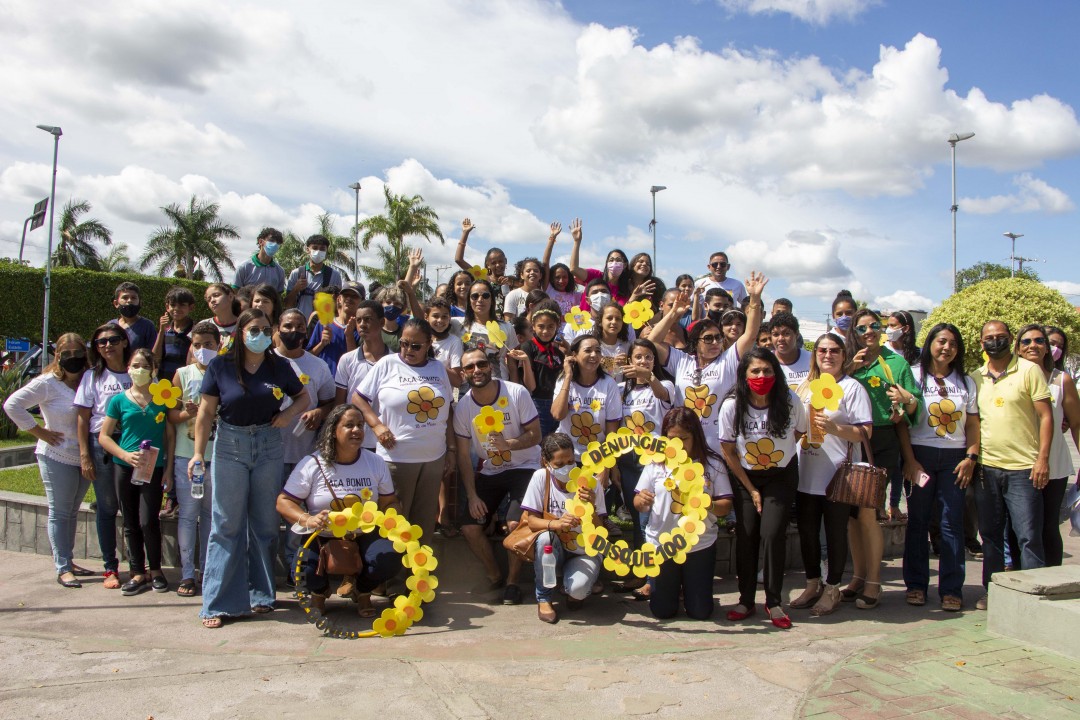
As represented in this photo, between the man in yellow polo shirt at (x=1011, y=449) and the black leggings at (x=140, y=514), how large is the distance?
6.03 metres

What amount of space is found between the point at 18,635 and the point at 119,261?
51415 millimetres

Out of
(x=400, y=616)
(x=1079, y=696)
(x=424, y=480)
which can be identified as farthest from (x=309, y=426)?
(x=1079, y=696)

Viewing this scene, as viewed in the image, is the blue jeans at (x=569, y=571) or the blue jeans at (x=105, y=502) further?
the blue jeans at (x=105, y=502)

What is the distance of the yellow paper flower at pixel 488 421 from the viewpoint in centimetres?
577

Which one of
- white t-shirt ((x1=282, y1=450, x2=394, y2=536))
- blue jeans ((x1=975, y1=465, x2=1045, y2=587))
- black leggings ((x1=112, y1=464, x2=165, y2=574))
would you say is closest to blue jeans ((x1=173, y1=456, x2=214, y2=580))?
black leggings ((x1=112, y1=464, x2=165, y2=574))

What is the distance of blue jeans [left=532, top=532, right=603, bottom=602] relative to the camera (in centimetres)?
534

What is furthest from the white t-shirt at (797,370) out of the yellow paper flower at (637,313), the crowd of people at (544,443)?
the yellow paper flower at (637,313)

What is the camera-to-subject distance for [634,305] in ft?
22.8

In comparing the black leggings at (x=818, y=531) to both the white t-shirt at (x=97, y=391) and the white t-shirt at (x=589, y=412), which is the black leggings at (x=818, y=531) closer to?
the white t-shirt at (x=589, y=412)

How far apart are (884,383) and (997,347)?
0.80 metres

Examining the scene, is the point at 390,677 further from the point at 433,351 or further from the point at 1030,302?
the point at 1030,302

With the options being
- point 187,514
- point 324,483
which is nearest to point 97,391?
point 187,514

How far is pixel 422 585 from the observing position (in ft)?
16.7

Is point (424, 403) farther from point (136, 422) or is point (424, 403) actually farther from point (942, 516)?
point (942, 516)
